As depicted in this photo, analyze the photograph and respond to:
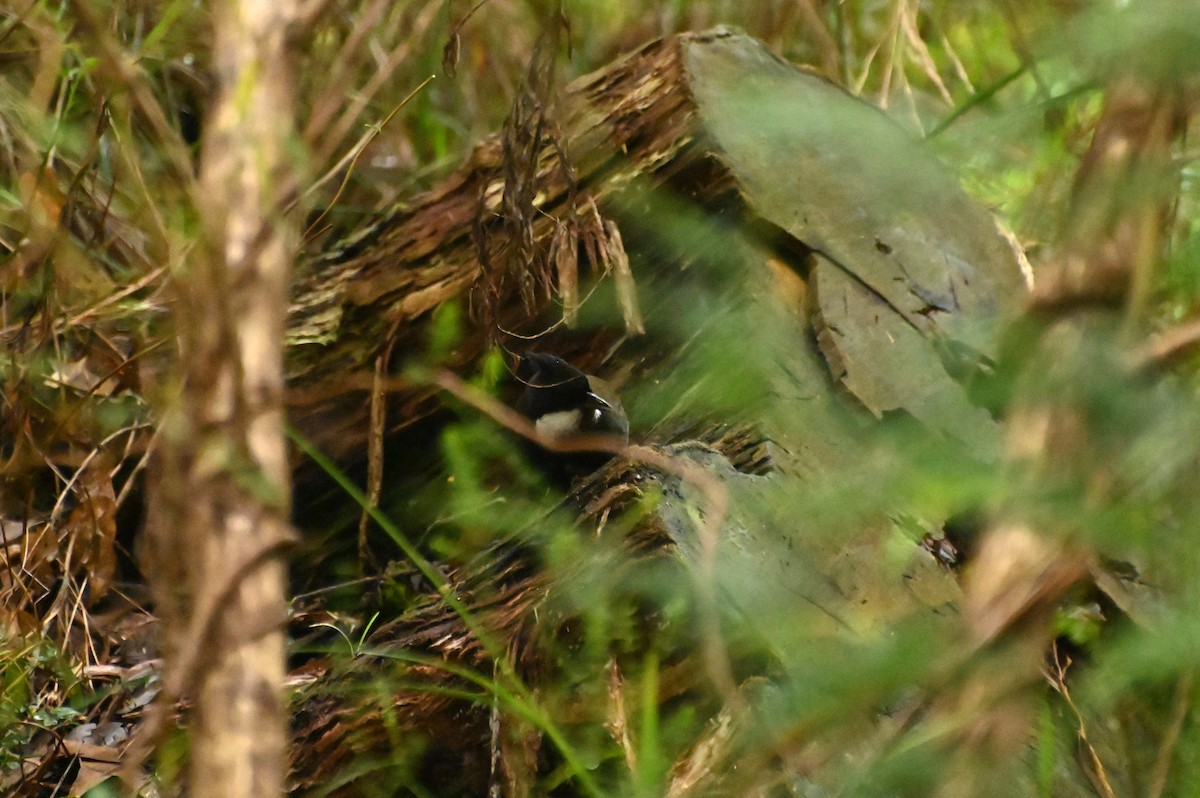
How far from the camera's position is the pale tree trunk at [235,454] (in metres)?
1.08

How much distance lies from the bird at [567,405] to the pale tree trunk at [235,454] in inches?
56.6

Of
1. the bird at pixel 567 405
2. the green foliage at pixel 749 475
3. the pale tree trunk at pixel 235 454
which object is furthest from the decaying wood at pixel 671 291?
the pale tree trunk at pixel 235 454

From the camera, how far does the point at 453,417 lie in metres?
3.04

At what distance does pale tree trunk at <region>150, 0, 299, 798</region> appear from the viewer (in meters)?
1.08

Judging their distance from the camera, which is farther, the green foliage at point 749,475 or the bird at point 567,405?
the bird at point 567,405

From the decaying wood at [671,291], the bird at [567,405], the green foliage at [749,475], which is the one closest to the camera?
the green foliage at [749,475]

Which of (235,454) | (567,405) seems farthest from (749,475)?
(235,454)

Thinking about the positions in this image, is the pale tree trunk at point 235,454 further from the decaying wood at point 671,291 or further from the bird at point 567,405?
the bird at point 567,405

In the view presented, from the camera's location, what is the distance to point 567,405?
279 cm

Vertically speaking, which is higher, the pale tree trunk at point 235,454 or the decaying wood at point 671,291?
the pale tree trunk at point 235,454

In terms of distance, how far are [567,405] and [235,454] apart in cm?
168

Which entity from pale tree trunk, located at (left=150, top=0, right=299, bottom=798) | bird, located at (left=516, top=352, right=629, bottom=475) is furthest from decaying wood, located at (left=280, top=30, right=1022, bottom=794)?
pale tree trunk, located at (left=150, top=0, right=299, bottom=798)

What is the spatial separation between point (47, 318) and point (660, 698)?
1.62 m

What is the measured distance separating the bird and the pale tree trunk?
144 centimetres
